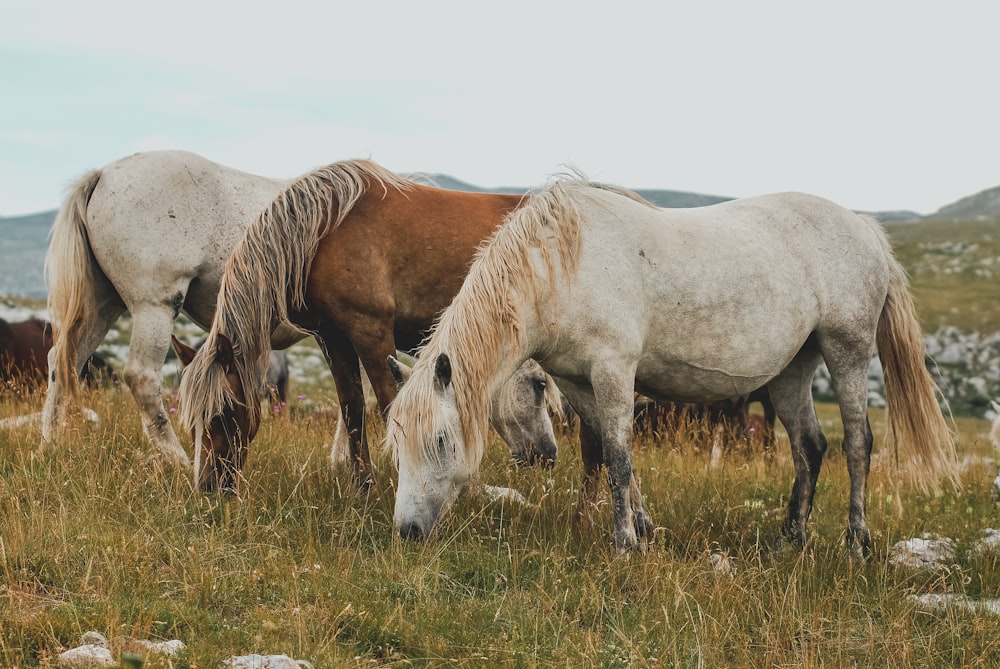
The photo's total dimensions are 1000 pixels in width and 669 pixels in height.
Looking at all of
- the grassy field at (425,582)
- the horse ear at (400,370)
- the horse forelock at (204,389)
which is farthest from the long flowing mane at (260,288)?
the horse ear at (400,370)

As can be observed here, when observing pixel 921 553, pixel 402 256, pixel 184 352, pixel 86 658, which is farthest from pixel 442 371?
pixel 921 553

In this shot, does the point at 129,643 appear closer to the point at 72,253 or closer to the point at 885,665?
the point at 885,665

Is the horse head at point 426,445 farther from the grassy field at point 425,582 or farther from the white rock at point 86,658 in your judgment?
the white rock at point 86,658

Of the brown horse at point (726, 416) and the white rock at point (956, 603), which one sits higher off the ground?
the white rock at point (956, 603)

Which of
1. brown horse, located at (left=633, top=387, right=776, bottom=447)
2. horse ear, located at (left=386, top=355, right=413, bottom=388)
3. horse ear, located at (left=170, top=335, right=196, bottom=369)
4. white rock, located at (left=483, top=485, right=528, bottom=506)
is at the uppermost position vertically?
horse ear, located at (left=386, top=355, right=413, bottom=388)

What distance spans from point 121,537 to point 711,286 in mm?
3794

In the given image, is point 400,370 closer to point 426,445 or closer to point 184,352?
point 426,445

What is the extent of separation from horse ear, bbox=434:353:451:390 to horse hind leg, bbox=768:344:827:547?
114 inches

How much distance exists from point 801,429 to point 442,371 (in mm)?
3090

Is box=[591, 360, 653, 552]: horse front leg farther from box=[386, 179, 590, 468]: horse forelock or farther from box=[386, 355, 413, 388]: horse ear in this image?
box=[386, 355, 413, 388]: horse ear

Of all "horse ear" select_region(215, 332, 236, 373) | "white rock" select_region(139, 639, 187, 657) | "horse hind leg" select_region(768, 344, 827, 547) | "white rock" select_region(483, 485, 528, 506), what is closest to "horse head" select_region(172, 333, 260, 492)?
"horse ear" select_region(215, 332, 236, 373)

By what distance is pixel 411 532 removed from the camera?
504 cm

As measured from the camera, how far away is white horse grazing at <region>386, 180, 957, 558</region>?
505cm

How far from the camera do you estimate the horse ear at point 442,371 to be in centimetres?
484
